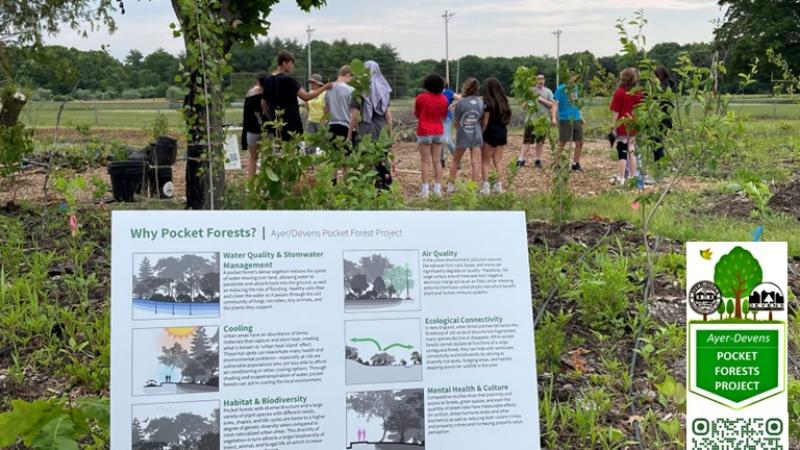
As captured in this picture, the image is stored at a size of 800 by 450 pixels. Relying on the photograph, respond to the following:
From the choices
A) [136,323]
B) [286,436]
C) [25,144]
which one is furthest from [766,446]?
[25,144]

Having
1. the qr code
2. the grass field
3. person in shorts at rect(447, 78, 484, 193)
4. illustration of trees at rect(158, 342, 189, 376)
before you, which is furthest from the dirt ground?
the grass field

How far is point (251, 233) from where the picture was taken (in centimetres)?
251

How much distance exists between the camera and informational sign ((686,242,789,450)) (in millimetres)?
3041

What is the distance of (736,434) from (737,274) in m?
0.55

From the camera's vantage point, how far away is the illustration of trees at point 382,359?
2512 mm

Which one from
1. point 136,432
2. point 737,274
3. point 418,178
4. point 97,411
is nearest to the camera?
point 136,432

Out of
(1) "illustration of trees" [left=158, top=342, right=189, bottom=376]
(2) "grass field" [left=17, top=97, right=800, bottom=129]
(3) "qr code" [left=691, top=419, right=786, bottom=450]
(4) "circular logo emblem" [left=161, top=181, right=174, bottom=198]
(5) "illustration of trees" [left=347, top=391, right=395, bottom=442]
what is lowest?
(3) "qr code" [left=691, top=419, right=786, bottom=450]

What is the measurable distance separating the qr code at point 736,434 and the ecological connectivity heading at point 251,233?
1331mm

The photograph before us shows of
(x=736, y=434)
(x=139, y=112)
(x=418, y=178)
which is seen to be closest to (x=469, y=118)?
(x=418, y=178)

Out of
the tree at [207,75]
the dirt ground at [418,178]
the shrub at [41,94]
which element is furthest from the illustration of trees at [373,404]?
the shrub at [41,94]

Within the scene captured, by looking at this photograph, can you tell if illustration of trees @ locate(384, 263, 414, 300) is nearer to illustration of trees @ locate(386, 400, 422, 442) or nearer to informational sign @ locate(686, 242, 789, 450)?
illustration of trees @ locate(386, 400, 422, 442)

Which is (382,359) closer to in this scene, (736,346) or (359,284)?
(359,284)

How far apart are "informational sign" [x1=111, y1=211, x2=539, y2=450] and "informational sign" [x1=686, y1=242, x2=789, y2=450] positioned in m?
0.77

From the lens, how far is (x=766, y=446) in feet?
10.3
